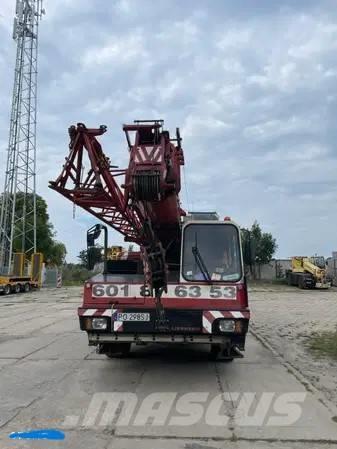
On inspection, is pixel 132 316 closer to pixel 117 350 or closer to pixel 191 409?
pixel 191 409

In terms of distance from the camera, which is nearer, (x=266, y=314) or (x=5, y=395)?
(x=5, y=395)

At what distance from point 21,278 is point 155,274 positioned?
36043mm

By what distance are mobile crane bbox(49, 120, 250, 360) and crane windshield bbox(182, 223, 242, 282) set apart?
2 centimetres

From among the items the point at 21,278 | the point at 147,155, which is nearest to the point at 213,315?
the point at 147,155

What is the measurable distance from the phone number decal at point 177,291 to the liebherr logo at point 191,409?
1.45m

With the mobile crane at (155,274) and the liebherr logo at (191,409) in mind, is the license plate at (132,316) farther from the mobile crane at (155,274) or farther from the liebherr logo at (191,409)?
the liebherr logo at (191,409)

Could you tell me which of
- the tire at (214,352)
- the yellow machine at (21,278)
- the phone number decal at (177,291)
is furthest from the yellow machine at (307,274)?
the phone number decal at (177,291)

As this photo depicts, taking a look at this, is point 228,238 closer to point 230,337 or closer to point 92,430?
point 230,337

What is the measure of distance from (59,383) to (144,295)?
189 centimetres

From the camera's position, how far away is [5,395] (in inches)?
288

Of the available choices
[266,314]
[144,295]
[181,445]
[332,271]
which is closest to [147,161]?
[144,295]

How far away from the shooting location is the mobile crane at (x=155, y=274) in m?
7.61

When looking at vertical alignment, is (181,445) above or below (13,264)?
below

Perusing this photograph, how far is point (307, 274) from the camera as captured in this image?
147 ft
